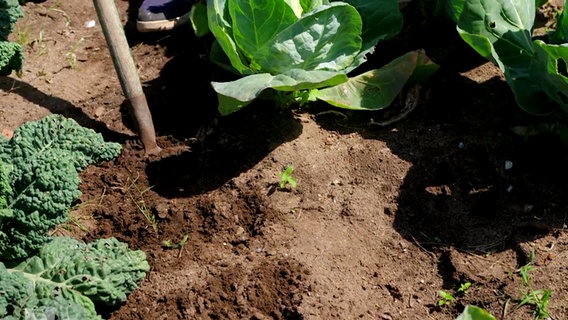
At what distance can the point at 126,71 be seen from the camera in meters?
3.57

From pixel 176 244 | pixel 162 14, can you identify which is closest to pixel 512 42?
pixel 176 244

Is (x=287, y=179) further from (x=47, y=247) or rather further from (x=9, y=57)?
(x=9, y=57)

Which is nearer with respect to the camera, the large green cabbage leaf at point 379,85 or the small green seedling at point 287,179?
the small green seedling at point 287,179

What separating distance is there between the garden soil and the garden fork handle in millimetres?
93

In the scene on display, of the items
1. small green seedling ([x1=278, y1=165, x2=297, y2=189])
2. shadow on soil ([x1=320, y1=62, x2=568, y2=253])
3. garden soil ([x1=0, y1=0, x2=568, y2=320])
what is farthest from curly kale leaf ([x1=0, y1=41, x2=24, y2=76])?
shadow on soil ([x1=320, y1=62, x2=568, y2=253])

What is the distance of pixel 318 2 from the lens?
3.57m

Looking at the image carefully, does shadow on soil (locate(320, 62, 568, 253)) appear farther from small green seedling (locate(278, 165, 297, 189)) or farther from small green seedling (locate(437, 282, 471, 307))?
small green seedling (locate(278, 165, 297, 189))

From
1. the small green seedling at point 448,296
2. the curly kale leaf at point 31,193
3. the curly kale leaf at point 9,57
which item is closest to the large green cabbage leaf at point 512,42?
the small green seedling at point 448,296

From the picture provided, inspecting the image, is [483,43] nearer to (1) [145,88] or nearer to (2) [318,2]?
(2) [318,2]

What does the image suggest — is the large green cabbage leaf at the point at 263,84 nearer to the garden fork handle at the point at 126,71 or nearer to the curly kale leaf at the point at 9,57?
the garden fork handle at the point at 126,71

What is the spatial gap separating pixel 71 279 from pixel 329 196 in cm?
117

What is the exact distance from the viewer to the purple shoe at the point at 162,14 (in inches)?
168

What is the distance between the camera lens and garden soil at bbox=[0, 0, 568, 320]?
121 inches

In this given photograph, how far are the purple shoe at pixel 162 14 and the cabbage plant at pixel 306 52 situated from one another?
596 millimetres
